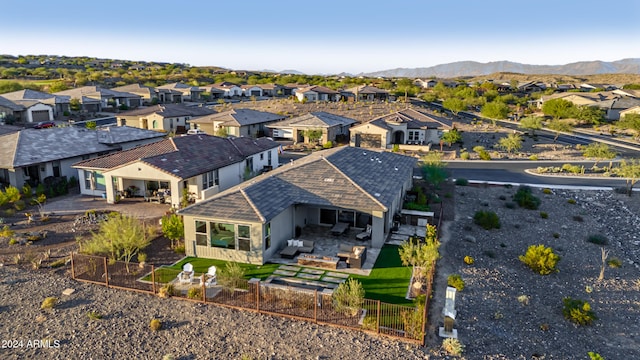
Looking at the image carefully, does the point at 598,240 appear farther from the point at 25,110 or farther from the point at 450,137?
the point at 25,110

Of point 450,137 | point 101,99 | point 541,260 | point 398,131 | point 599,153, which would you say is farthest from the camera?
point 101,99

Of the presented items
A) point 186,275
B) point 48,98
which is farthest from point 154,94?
point 186,275

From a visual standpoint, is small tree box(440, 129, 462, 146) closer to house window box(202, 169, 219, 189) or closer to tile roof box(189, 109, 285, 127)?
tile roof box(189, 109, 285, 127)

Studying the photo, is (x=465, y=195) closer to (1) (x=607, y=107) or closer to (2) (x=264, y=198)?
(2) (x=264, y=198)

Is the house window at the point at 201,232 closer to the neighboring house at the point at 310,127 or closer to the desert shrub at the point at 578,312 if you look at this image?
the desert shrub at the point at 578,312

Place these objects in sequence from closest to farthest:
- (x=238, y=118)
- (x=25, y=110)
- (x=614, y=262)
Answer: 1. (x=614, y=262)
2. (x=238, y=118)
3. (x=25, y=110)

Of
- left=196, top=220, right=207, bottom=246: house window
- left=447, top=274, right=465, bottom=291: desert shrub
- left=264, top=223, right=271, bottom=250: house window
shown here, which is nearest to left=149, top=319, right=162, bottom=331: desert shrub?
left=196, top=220, right=207, bottom=246: house window

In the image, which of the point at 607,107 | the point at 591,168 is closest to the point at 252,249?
the point at 591,168

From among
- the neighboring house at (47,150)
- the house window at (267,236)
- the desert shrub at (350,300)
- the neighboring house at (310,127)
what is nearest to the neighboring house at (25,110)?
the neighboring house at (47,150)
